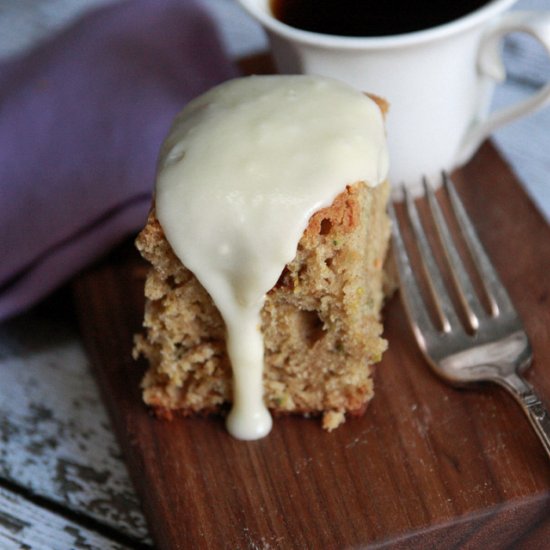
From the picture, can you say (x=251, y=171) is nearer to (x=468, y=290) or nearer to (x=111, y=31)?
(x=468, y=290)

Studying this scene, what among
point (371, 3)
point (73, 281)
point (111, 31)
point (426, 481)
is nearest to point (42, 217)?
point (73, 281)

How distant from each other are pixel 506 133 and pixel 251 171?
929 millimetres

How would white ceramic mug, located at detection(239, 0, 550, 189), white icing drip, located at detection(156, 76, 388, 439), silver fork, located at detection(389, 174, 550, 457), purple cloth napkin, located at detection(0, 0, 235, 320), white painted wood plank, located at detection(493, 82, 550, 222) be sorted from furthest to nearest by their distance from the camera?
1. white painted wood plank, located at detection(493, 82, 550, 222)
2. purple cloth napkin, located at detection(0, 0, 235, 320)
3. white ceramic mug, located at detection(239, 0, 550, 189)
4. silver fork, located at detection(389, 174, 550, 457)
5. white icing drip, located at detection(156, 76, 388, 439)

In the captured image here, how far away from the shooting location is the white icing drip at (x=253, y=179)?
1.08 metres

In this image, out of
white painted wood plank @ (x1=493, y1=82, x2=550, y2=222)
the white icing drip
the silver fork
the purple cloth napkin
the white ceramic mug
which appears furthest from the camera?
white painted wood plank @ (x1=493, y1=82, x2=550, y2=222)

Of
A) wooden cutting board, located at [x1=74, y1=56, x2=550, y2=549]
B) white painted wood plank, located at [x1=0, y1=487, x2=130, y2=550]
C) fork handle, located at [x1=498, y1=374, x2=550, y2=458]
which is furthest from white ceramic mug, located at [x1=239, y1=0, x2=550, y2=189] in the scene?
white painted wood plank, located at [x1=0, y1=487, x2=130, y2=550]

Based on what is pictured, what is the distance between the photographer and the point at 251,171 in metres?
1.09

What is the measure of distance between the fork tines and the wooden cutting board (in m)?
0.05

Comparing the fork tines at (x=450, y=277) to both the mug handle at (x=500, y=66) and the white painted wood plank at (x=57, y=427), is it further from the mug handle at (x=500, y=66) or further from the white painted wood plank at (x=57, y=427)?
the white painted wood plank at (x=57, y=427)

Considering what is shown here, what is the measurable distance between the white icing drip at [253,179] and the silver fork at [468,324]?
24 centimetres

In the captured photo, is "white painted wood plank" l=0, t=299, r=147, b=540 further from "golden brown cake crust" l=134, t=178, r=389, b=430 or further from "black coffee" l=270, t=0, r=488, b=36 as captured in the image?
"black coffee" l=270, t=0, r=488, b=36

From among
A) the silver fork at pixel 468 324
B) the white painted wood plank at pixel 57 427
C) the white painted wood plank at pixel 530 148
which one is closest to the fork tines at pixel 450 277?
the silver fork at pixel 468 324

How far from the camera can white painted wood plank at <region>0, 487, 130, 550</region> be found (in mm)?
1256

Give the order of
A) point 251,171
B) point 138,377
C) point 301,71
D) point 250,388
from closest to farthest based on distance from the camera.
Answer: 1. point 251,171
2. point 250,388
3. point 138,377
4. point 301,71
